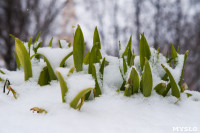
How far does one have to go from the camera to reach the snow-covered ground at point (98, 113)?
24.5 inches

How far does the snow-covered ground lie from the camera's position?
2.04 feet

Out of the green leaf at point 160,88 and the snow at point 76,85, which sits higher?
the snow at point 76,85

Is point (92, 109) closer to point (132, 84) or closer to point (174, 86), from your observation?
point (132, 84)

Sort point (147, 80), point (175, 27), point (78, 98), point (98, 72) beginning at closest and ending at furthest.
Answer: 1. point (78, 98)
2. point (147, 80)
3. point (98, 72)
4. point (175, 27)

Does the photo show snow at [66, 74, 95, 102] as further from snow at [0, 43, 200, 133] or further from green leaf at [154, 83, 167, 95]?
green leaf at [154, 83, 167, 95]

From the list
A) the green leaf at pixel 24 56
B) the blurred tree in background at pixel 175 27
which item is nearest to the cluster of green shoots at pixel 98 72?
the green leaf at pixel 24 56

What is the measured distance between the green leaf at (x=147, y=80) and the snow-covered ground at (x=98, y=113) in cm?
4

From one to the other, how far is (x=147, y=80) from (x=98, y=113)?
27 cm

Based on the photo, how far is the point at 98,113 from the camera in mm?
732

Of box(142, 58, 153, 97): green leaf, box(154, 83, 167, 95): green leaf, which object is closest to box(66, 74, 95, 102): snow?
box(142, 58, 153, 97): green leaf

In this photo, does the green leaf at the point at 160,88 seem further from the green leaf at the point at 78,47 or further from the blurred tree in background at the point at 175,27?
the blurred tree in background at the point at 175,27

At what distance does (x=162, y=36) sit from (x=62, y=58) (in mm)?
7516

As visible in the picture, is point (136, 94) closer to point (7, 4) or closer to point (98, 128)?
point (98, 128)

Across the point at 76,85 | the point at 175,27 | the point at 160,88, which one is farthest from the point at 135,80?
the point at 175,27
